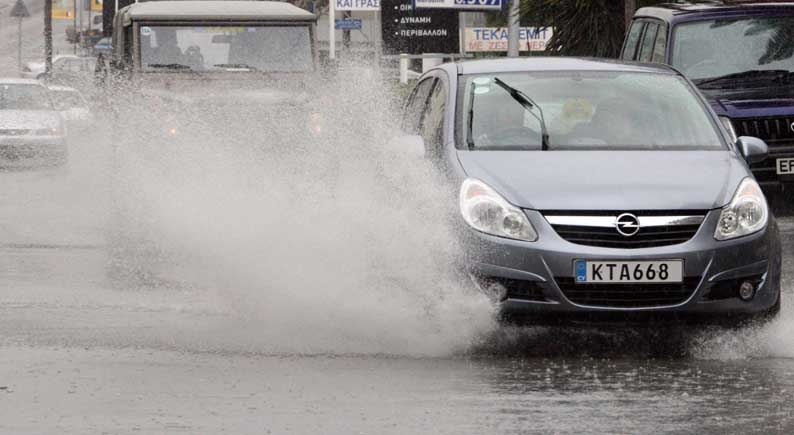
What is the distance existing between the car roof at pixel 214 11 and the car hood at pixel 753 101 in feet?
14.7

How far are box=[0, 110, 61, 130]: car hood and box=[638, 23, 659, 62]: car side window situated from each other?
13838mm

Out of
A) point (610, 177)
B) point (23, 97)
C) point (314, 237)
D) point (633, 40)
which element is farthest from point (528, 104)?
point (23, 97)

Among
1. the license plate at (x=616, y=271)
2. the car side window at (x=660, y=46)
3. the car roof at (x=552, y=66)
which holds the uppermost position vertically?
the car side window at (x=660, y=46)

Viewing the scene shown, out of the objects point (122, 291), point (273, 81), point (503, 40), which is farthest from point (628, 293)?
point (503, 40)

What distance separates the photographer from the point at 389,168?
9.48 m

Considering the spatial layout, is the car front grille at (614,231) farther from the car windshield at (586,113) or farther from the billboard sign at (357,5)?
the billboard sign at (357,5)

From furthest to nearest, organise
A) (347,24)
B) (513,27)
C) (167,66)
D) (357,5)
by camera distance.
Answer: (347,24), (357,5), (513,27), (167,66)

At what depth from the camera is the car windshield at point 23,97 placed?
28.5 meters

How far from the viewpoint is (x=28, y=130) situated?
27.9 meters

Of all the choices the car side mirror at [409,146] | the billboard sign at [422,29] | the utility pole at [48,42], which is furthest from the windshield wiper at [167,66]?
the utility pole at [48,42]

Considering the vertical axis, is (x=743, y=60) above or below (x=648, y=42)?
below

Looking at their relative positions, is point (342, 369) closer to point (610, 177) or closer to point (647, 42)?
point (610, 177)

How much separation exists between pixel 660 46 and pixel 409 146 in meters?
6.97

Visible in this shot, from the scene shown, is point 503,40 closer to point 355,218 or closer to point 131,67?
point 131,67
